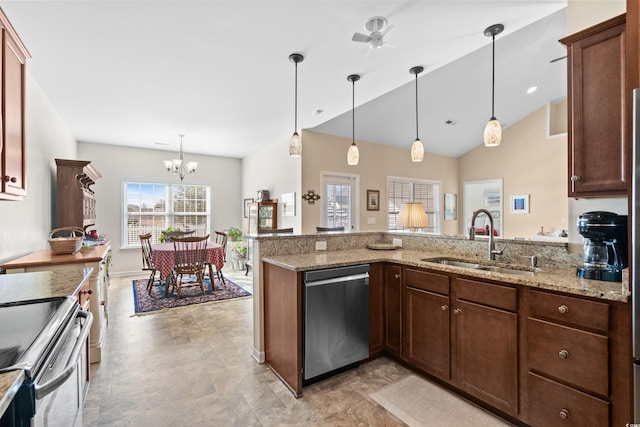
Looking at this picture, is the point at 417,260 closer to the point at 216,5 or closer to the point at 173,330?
the point at 216,5

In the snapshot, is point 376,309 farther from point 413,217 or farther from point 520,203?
point 520,203

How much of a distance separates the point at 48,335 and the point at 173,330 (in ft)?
8.53

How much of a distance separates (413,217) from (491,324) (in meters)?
1.99

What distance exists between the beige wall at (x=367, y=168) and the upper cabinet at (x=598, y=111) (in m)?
3.94

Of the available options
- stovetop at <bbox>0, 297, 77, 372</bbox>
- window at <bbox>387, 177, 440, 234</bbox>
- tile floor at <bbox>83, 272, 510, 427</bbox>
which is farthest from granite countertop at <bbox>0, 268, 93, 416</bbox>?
window at <bbox>387, 177, 440, 234</bbox>

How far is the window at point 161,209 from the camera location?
20.5ft

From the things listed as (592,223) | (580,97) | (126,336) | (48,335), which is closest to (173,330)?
(126,336)

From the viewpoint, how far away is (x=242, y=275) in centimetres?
617

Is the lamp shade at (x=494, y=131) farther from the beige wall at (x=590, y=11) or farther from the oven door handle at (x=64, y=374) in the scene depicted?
the oven door handle at (x=64, y=374)

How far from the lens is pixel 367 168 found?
607cm

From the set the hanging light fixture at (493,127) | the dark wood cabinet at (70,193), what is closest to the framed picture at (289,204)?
the dark wood cabinet at (70,193)

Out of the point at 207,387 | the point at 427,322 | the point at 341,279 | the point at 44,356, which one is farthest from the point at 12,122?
the point at 427,322

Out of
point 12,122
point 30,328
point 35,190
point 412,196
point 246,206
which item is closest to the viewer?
point 30,328

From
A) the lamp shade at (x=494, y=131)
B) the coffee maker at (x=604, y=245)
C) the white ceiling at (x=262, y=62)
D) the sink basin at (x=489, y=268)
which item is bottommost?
the sink basin at (x=489, y=268)
